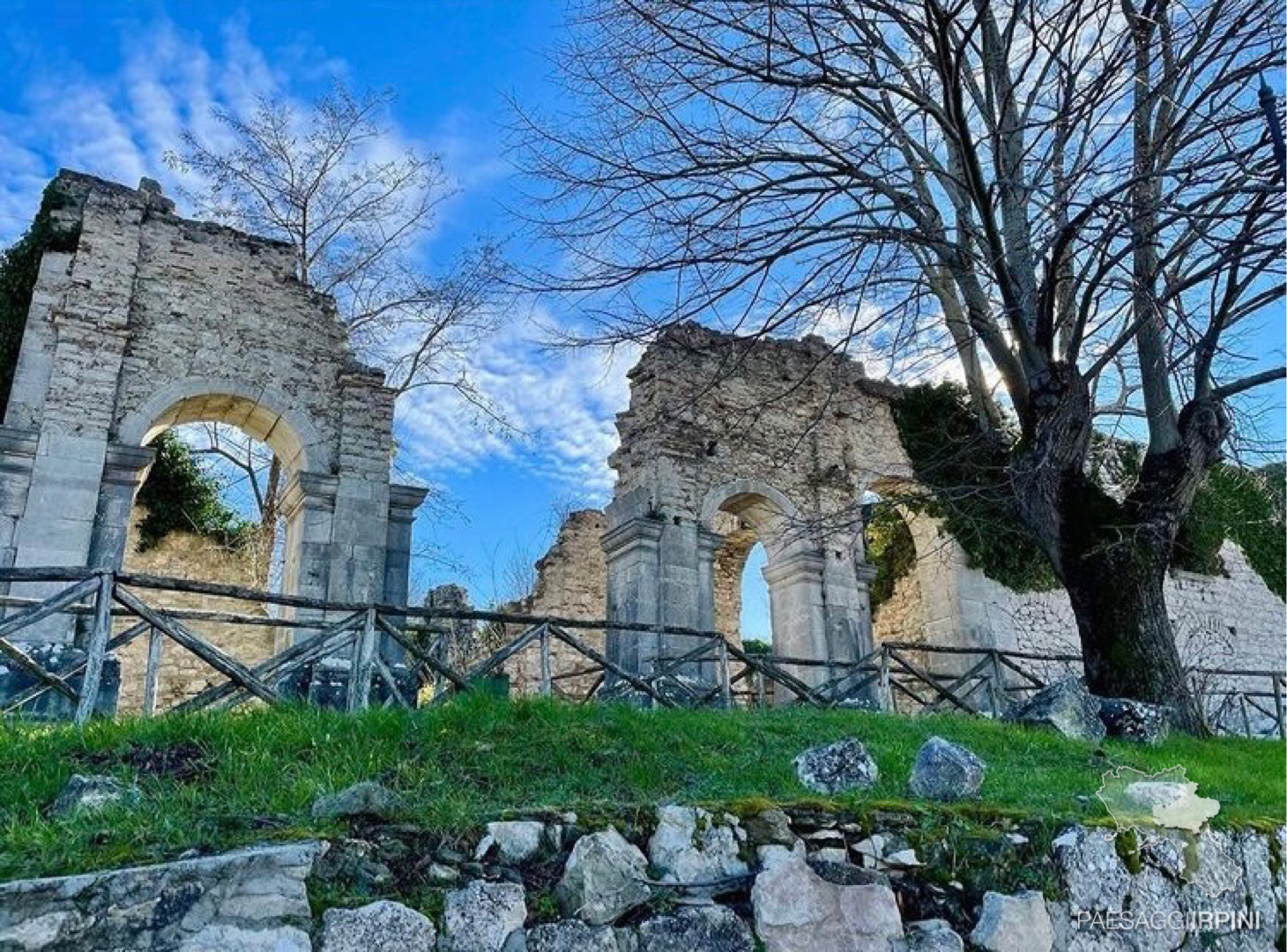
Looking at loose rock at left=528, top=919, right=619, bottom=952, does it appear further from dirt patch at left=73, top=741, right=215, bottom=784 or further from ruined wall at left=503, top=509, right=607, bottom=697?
ruined wall at left=503, top=509, right=607, bottom=697

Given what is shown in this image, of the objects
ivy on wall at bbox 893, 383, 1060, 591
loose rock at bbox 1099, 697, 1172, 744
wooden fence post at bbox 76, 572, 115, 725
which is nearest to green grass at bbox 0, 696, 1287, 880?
wooden fence post at bbox 76, 572, 115, 725

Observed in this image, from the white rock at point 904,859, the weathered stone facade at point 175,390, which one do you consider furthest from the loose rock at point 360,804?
the weathered stone facade at point 175,390

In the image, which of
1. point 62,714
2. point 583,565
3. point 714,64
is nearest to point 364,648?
point 62,714

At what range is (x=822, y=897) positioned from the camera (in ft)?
11.1

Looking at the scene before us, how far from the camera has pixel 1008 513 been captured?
1340 cm

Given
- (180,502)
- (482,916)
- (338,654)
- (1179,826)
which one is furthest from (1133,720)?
(180,502)

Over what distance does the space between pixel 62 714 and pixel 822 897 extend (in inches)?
231

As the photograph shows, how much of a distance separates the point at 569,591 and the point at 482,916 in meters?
12.4

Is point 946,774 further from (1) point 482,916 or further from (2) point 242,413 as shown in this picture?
(2) point 242,413

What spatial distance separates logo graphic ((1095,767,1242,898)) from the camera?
4066 mm

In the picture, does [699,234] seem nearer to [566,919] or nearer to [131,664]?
[566,919]

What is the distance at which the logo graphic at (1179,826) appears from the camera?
4066mm

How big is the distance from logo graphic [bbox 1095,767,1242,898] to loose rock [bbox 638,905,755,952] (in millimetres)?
1761

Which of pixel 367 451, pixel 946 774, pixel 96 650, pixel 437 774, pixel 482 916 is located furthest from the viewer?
pixel 367 451
